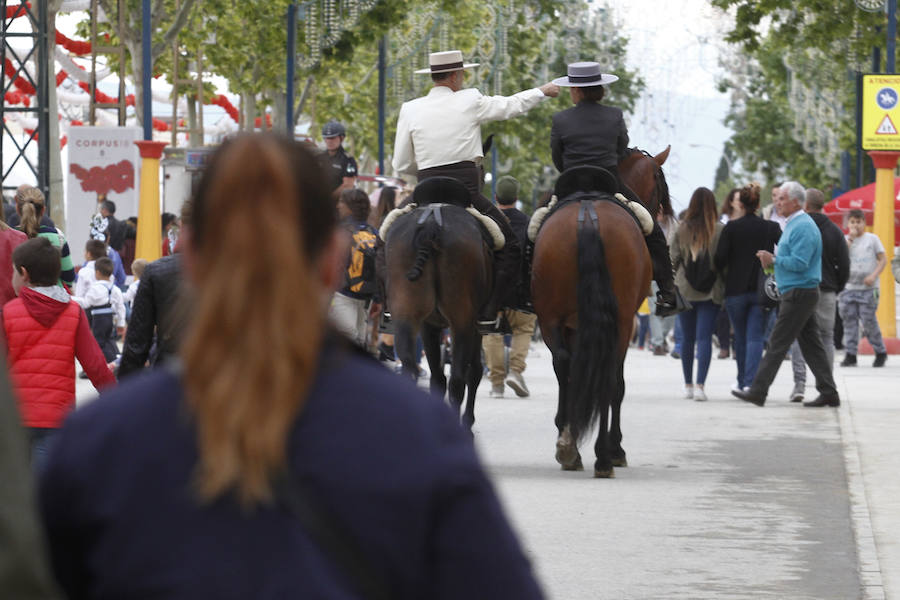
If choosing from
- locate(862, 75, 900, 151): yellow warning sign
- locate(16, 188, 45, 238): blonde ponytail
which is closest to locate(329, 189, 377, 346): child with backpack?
locate(16, 188, 45, 238): blonde ponytail

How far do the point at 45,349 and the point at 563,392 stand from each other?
4828mm

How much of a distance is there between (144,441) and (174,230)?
23.3 metres

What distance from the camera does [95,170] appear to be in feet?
94.0

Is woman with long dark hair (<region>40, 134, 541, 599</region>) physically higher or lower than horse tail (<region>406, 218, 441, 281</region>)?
higher

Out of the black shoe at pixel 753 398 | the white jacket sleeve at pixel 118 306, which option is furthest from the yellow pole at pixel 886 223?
the white jacket sleeve at pixel 118 306

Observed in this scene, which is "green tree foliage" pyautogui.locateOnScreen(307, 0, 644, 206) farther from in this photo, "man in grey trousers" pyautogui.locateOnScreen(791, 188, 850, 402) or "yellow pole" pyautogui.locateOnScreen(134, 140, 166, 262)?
"man in grey trousers" pyautogui.locateOnScreen(791, 188, 850, 402)

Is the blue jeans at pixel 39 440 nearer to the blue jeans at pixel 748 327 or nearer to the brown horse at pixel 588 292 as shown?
the brown horse at pixel 588 292

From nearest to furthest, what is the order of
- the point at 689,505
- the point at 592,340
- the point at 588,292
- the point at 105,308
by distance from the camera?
the point at 689,505
the point at 592,340
the point at 588,292
the point at 105,308

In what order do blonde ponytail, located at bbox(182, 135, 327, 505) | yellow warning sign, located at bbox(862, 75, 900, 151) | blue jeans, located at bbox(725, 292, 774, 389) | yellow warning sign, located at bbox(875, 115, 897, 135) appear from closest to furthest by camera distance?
blonde ponytail, located at bbox(182, 135, 327, 505) → blue jeans, located at bbox(725, 292, 774, 389) → yellow warning sign, located at bbox(862, 75, 900, 151) → yellow warning sign, located at bbox(875, 115, 897, 135)

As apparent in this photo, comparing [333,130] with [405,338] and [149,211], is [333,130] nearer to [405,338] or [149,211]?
[405,338]

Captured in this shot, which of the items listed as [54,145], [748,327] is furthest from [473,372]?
[54,145]

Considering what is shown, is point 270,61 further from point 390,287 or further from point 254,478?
point 254,478

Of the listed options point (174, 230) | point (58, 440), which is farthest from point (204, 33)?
point (58, 440)

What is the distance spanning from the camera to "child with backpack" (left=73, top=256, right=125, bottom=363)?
711 inches
